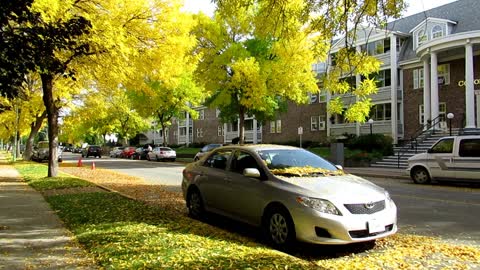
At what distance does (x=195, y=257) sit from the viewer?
5.59 metres

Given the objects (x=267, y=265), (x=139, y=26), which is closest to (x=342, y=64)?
(x=267, y=265)

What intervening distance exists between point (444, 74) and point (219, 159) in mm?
27694

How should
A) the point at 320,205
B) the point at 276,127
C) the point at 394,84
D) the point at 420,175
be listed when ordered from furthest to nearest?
the point at 276,127, the point at 394,84, the point at 420,175, the point at 320,205

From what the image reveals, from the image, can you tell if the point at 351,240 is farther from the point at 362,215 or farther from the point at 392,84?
the point at 392,84

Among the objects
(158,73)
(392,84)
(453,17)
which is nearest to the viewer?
(158,73)

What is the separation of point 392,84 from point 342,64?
28.9m

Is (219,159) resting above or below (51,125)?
below

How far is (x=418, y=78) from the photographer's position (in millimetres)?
34656

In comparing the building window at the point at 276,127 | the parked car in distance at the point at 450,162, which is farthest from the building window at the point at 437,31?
the building window at the point at 276,127

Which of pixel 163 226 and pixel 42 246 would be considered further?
pixel 163 226

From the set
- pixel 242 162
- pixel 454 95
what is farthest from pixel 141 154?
pixel 242 162

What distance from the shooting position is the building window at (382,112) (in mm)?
37156

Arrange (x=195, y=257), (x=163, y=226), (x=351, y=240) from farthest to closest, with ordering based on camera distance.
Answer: (x=163, y=226)
(x=351, y=240)
(x=195, y=257)

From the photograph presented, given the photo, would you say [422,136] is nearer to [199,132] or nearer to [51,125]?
[51,125]
